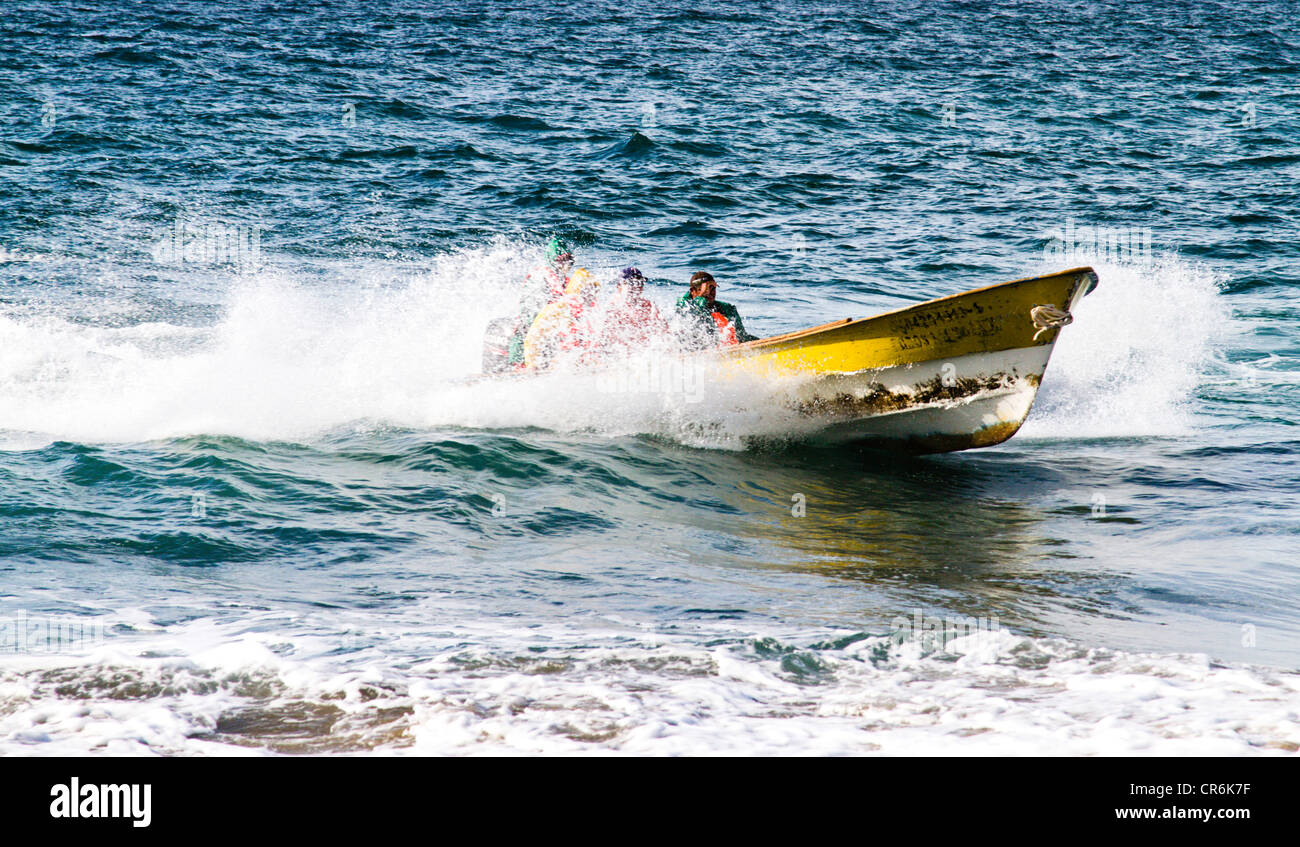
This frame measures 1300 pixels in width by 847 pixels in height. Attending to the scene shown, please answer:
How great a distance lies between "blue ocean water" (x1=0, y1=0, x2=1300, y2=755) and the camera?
4.80 meters

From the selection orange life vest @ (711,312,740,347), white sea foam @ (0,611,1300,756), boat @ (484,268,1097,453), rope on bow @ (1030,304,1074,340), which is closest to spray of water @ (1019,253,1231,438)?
boat @ (484,268,1097,453)

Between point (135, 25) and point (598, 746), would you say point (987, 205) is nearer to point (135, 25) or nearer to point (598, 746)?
point (598, 746)

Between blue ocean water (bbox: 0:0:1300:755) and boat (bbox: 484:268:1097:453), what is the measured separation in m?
0.36

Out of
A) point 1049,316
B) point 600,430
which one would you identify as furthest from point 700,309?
point 1049,316

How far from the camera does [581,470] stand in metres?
8.92

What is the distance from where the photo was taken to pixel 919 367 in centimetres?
910

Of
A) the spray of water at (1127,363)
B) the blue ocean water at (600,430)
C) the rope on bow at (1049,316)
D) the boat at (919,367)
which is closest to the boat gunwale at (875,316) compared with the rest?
the boat at (919,367)

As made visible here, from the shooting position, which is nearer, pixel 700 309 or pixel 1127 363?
pixel 700 309

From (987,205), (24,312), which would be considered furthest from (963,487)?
(987,205)

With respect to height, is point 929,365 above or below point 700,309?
below

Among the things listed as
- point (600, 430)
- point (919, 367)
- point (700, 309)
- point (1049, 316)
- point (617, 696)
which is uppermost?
point (700, 309)

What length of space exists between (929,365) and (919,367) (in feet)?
0.26

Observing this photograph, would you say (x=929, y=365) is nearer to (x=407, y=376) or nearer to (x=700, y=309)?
(x=700, y=309)

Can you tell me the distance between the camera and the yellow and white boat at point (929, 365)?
28.4 ft
